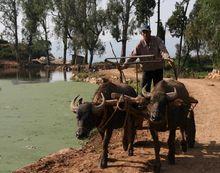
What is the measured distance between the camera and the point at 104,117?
8.16 metres

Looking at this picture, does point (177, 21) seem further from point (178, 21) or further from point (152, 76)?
point (152, 76)

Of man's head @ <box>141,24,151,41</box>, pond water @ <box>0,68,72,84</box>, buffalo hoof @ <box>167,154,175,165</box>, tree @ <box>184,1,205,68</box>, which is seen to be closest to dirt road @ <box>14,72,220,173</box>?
buffalo hoof @ <box>167,154,175,165</box>

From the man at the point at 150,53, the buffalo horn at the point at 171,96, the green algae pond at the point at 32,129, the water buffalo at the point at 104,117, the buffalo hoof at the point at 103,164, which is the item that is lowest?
the green algae pond at the point at 32,129

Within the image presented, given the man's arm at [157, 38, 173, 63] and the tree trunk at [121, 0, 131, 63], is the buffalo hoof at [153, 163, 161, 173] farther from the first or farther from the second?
the tree trunk at [121, 0, 131, 63]

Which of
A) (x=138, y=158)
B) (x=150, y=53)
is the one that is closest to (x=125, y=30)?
(x=150, y=53)

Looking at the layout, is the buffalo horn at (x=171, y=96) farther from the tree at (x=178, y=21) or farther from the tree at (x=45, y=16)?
the tree at (x=45, y=16)

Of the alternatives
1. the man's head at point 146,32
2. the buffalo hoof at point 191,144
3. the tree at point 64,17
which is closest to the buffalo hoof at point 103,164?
the buffalo hoof at point 191,144

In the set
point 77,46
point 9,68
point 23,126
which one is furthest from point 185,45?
point 23,126

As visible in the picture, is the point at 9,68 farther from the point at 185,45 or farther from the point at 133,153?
the point at 133,153

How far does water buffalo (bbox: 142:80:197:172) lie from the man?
86 cm

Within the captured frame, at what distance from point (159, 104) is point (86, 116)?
4.18 feet

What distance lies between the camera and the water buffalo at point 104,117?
7828 millimetres

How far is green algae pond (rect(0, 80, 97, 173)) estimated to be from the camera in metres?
10.9

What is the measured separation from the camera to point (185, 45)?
160ft
